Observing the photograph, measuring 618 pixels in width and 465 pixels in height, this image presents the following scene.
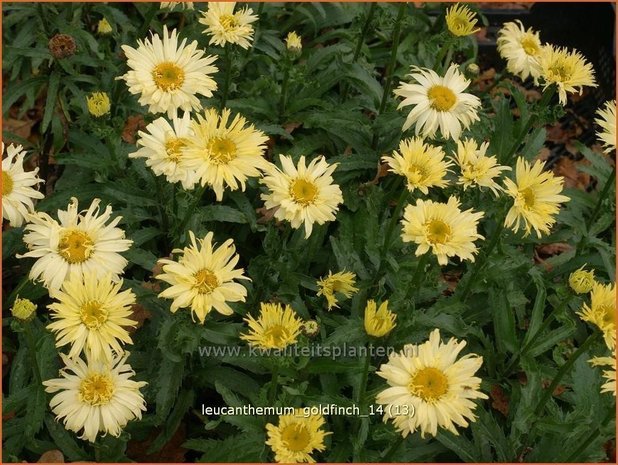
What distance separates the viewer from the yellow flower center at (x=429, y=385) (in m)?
2.06

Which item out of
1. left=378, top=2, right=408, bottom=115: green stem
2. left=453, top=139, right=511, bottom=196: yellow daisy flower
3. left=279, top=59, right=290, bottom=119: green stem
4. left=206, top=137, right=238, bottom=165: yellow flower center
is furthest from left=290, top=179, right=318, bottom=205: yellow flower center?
left=378, top=2, right=408, bottom=115: green stem

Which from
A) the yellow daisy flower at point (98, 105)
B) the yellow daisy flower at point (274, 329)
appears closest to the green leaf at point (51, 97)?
the yellow daisy flower at point (98, 105)

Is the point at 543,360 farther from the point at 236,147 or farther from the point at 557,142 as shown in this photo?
the point at 557,142

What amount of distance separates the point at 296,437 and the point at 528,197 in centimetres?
112

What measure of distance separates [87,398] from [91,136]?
1.50 m

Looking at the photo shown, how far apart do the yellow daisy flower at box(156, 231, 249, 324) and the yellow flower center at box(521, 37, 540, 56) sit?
191 cm

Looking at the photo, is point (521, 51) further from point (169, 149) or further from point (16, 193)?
point (16, 193)

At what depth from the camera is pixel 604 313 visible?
2.22m

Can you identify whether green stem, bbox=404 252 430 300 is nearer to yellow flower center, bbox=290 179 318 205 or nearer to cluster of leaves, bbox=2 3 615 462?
cluster of leaves, bbox=2 3 615 462

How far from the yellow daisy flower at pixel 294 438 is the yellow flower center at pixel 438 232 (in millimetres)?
655

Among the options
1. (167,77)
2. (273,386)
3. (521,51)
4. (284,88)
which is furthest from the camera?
(521,51)

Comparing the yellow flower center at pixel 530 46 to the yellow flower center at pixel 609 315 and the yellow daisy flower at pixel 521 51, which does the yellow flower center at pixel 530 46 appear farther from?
the yellow flower center at pixel 609 315

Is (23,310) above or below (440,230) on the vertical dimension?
below

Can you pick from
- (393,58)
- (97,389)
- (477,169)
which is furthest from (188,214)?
(393,58)
